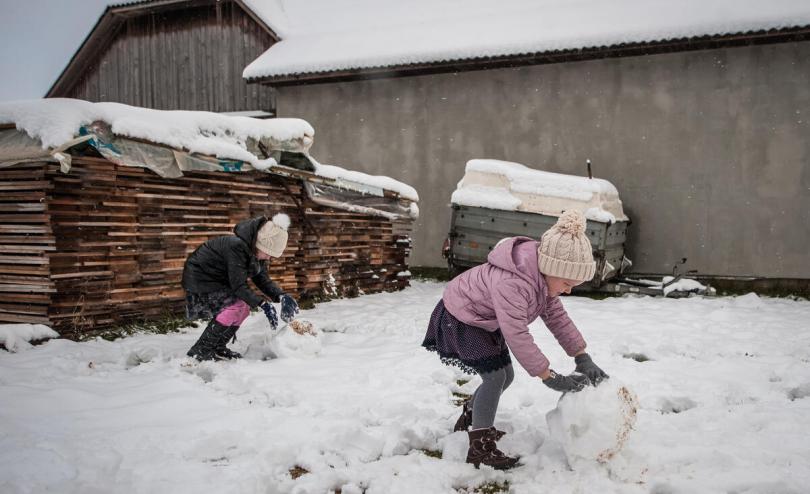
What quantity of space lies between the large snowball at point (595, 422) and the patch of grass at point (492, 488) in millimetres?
357

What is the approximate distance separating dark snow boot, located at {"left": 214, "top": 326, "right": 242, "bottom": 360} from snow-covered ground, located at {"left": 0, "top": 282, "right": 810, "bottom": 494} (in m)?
0.16

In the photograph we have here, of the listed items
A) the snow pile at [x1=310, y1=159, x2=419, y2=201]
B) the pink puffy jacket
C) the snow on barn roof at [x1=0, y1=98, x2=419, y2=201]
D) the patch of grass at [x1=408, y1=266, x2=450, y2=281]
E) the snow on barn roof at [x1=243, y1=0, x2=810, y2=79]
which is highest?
the snow on barn roof at [x1=243, y1=0, x2=810, y2=79]

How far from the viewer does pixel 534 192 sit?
885cm

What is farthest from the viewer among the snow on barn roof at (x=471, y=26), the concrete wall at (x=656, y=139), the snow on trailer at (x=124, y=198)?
the snow on barn roof at (x=471, y=26)

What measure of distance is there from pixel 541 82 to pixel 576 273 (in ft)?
29.4

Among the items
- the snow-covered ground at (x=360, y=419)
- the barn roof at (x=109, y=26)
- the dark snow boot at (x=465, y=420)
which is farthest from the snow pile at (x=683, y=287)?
the barn roof at (x=109, y=26)

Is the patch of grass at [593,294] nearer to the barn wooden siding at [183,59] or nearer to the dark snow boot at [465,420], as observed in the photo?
the dark snow boot at [465,420]

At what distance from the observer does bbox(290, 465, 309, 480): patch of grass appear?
2850mm

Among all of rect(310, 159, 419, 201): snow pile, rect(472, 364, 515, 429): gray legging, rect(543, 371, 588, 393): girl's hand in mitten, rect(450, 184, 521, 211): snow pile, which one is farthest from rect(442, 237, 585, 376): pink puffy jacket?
rect(450, 184, 521, 211): snow pile

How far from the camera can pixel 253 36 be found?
14156 millimetres

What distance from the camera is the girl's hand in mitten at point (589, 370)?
2.92 metres

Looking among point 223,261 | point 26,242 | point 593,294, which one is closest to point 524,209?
point 593,294

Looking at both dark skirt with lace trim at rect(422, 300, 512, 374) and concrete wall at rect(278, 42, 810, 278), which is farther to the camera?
concrete wall at rect(278, 42, 810, 278)

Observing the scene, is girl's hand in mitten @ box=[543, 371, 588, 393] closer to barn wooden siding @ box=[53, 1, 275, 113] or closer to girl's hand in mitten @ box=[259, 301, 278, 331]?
girl's hand in mitten @ box=[259, 301, 278, 331]
